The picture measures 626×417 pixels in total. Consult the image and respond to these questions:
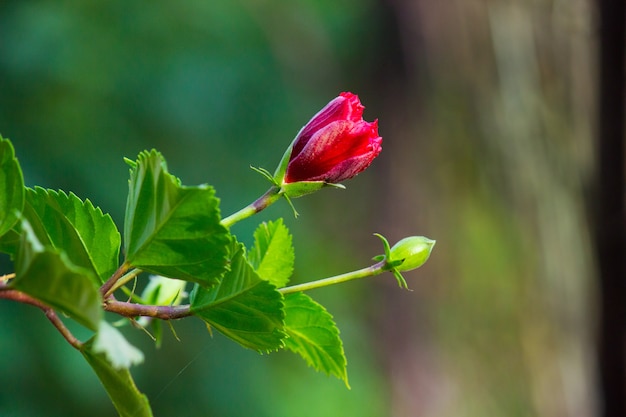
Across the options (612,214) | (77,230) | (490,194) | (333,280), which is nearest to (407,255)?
(333,280)

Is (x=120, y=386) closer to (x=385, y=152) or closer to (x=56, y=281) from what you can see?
(x=56, y=281)

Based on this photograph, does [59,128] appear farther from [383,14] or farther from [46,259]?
[46,259]

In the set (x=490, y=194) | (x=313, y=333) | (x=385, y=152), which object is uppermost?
(x=313, y=333)

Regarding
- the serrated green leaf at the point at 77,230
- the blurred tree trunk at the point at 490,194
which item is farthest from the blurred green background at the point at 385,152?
the serrated green leaf at the point at 77,230

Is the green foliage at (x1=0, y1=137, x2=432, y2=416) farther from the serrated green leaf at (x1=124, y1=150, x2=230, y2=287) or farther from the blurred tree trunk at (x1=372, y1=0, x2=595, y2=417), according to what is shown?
the blurred tree trunk at (x1=372, y1=0, x2=595, y2=417)

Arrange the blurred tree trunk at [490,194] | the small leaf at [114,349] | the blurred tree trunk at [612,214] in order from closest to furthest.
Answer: the small leaf at [114,349]
the blurred tree trunk at [612,214]
the blurred tree trunk at [490,194]

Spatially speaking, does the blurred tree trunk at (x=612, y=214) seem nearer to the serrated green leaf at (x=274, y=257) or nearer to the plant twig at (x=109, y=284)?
the serrated green leaf at (x=274, y=257)
